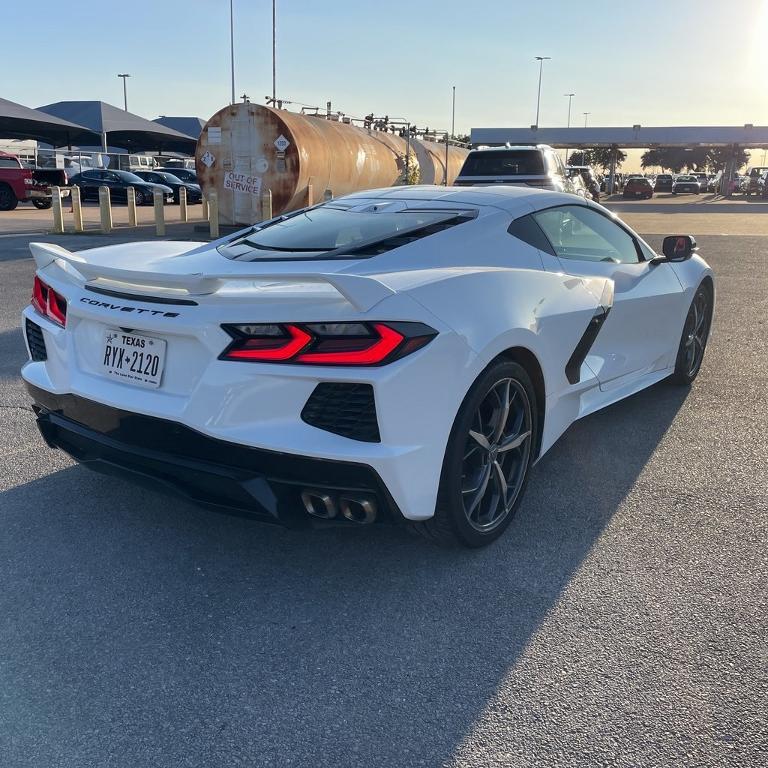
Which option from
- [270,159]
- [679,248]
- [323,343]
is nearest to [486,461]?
[323,343]

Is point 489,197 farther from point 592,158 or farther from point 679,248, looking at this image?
point 592,158

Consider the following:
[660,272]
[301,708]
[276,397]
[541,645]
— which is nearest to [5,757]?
[301,708]

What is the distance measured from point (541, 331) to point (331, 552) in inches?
50.0

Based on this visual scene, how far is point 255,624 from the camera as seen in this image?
8.65 feet

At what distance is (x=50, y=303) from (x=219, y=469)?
1.20m

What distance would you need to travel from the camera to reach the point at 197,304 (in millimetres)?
2637

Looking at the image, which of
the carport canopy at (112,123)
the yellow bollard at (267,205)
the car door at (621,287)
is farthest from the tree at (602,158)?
the car door at (621,287)

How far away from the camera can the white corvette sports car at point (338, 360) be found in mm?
2500

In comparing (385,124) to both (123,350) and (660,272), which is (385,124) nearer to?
(660,272)

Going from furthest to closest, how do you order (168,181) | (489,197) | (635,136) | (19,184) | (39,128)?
(635,136), (39,128), (168,181), (19,184), (489,197)

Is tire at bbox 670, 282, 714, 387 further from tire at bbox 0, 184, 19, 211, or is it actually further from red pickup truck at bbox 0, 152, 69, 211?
tire at bbox 0, 184, 19, 211

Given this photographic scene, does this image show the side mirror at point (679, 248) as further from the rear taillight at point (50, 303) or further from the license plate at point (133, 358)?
the rear taillight at point (50, 303)

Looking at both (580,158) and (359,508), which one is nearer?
(359,508)

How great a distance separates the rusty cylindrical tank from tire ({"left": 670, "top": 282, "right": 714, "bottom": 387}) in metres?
12.6
